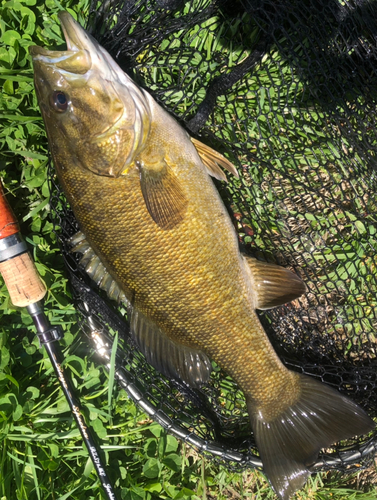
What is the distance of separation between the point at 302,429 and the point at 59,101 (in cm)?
210

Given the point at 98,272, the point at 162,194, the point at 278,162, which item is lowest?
the point at 98,272

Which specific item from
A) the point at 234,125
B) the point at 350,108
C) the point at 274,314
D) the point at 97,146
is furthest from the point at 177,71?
the point at 274,314

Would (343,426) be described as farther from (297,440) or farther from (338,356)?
(338,356)

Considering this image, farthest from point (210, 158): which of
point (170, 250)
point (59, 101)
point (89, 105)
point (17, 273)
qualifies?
point (17, 273)

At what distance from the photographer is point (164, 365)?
2.22 m

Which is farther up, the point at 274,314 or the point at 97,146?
the point at 97,146

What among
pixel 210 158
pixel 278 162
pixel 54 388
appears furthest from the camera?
pixel 54 388

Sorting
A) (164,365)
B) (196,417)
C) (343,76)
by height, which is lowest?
(196,417)

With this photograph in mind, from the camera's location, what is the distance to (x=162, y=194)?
1.93 meters

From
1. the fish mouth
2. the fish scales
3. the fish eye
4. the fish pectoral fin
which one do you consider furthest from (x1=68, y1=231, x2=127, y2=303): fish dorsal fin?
the fish mouth

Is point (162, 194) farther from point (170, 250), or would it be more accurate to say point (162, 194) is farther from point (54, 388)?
point (54, 388)

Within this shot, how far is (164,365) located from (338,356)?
46.4 inches

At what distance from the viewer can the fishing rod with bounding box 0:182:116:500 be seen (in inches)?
87.7

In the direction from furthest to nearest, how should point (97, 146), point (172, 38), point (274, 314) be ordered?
point (274, 314) < point (172, 38) < point (97, 146)
